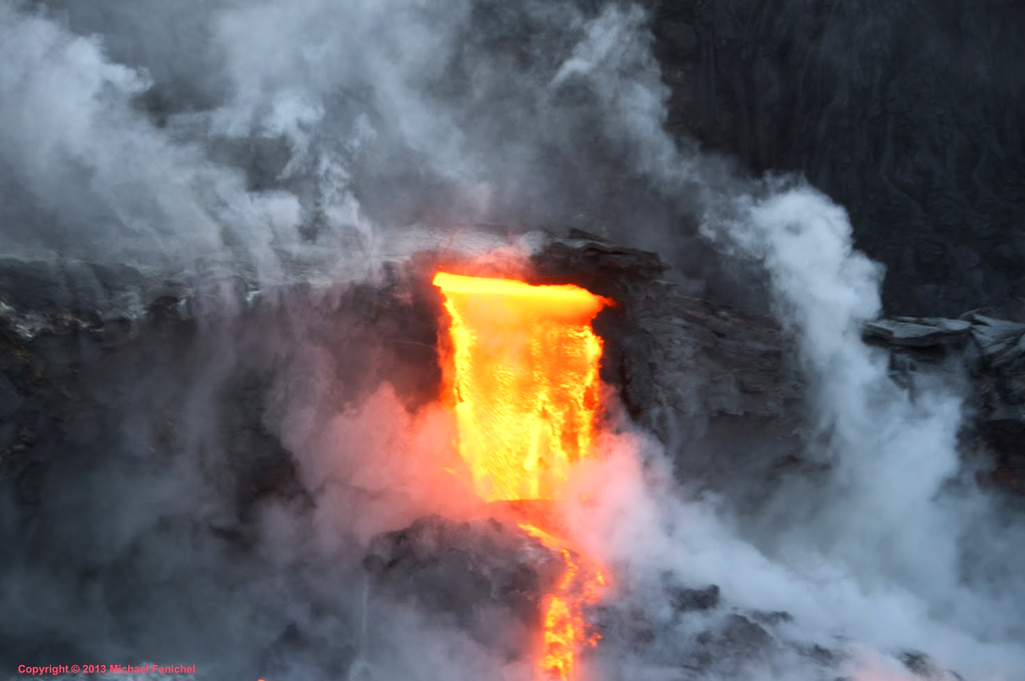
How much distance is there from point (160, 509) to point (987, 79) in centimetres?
853

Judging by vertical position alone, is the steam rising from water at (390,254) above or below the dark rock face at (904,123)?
below

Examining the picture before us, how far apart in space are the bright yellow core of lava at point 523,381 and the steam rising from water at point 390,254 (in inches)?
16.1

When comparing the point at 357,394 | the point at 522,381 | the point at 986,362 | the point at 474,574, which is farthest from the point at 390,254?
the point at 986,362

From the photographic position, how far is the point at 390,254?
7746 millimetres

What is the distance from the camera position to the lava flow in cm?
838

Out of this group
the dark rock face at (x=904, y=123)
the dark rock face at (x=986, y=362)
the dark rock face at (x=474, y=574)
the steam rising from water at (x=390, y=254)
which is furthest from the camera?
the dark rock face at (x=904, y=123)

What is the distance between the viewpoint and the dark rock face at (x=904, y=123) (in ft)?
31.0

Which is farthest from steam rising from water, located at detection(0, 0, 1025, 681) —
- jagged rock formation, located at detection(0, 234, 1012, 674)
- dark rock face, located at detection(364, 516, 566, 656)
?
dark rock face, located at detection(364, 516, 566, 656)

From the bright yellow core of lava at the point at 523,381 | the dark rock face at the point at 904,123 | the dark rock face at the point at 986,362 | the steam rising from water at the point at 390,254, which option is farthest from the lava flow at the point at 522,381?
the dark rock face at the point at 986,362

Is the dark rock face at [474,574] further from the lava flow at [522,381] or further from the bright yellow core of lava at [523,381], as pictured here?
the bright yellow core of lava at [523,381]

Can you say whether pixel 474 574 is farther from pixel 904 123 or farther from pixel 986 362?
pixel 904 123

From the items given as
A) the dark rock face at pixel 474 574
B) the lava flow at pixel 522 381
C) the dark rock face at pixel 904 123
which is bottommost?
the dark rock face at pixel 474 574

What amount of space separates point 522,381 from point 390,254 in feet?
5.87

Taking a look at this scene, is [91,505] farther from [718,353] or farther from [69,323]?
[718,353]
